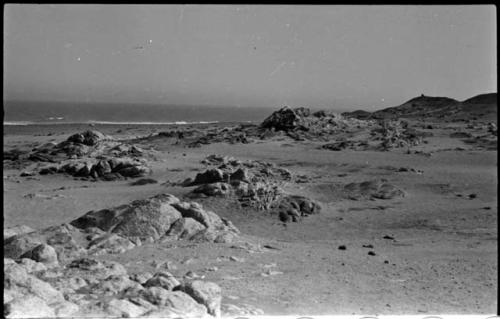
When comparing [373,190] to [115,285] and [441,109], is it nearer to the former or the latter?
[115,285]

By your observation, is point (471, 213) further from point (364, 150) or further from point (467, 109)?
Result: point (467, 109)

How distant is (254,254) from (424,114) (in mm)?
20271

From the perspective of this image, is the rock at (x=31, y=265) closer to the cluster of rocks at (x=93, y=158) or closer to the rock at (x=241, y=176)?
the rock at (x=241, y=176)

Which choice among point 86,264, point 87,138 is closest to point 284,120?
point 87,138

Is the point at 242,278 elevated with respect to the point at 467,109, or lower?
lower

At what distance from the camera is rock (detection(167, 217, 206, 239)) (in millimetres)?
6914

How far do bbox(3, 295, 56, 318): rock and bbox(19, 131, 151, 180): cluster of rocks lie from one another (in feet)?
24.9

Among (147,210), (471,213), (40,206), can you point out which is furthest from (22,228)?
(471,213)

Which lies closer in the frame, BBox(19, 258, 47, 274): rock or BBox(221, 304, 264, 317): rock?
BBox(221, 304, 264, 317): rock

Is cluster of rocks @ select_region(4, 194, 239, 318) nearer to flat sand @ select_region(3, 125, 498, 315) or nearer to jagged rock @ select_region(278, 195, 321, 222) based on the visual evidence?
flat sand @ select_region(3, 125, 498, 315)

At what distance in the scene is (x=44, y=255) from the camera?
572 cm

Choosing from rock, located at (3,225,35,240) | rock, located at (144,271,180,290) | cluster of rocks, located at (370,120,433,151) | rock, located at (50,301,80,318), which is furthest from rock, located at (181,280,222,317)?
cluster of rocks, located at (370,120,433,151)

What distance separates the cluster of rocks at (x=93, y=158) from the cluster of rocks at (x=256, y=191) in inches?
86.4

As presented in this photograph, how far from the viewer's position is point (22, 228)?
22.1 feet
